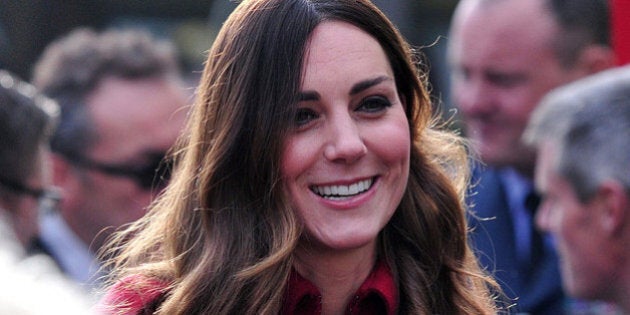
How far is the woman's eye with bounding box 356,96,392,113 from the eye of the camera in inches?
112

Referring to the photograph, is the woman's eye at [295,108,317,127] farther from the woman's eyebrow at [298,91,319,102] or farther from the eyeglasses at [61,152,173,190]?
the eyeglasses at [61,152,173,190]

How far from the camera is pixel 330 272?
2.87 m

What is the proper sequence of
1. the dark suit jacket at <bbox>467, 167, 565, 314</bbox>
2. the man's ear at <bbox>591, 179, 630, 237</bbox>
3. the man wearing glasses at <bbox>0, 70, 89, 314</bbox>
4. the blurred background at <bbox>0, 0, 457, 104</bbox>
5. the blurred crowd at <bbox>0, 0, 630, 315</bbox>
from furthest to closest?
the blurred background at <bbox>0, 0, 457, 104</bbox>
the man wearing glasses at <bbox>0, 70, 89, 314</bbox>
the dark suit jacket at <bbox>467, 167, 565, 314</bbox>
the blurred crowd at <bbox>0, 0, 630, 315</bbox>
the man's ear at <bbox>591, 179, 630, 237</bbox>

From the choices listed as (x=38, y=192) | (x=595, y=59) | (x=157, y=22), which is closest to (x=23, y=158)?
(x=38, y=192)

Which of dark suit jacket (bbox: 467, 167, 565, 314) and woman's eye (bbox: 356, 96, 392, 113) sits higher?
woman's eye (bbox: 356, 96, 392, 113)

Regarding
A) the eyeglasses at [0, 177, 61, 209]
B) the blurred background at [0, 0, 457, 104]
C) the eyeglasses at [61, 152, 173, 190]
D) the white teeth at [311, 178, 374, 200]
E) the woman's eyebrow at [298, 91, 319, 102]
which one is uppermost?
the blurred background at [0, 0, 457, 104]

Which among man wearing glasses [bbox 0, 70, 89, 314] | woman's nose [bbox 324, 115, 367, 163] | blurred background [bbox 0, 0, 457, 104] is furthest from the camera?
blurred background [bbox 0, 0, 457, 104]

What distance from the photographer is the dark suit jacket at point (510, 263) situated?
393 cm

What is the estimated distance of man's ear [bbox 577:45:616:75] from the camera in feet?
14.6

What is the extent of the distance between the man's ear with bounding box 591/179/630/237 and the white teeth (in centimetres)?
103

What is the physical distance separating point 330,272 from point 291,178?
9.7 inches

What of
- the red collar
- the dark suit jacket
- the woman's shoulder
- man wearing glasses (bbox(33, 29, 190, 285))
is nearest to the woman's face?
the red collar

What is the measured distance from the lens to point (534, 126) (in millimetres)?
3975

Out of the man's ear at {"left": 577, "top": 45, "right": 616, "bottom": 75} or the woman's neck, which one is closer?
the woman's neck
